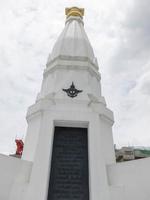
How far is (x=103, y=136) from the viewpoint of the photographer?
823 centimetres

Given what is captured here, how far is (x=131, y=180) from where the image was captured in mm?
6758

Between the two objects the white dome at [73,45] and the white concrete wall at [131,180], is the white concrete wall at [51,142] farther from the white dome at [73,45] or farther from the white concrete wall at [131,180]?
the white dome at [73,45]

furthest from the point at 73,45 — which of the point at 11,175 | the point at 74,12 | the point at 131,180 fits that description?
the point at 131,180

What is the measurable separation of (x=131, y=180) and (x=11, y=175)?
3.79m

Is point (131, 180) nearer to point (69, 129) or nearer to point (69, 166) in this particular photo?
point (69, 166)

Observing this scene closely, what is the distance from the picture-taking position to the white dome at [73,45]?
35.7 feet

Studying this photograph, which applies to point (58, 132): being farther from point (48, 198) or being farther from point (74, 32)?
point (74, 32)

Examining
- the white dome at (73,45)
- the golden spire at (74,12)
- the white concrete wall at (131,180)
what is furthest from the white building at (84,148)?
the golden spire at (74,12)

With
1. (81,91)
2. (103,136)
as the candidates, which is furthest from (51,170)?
(81,91)

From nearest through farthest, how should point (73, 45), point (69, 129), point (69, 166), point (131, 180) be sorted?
point (131, 180) → point (69, 166) → point (69, 129) → point (73, 45)

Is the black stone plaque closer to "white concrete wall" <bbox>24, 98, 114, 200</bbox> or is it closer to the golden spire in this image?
"white concrete wall" <bbox>24, 98, 114, 200</bbox>

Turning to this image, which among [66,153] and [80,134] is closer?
[66,153]

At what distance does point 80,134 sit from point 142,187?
104 inches

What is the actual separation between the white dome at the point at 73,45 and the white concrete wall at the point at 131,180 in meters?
5.78
